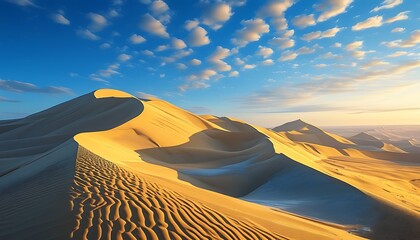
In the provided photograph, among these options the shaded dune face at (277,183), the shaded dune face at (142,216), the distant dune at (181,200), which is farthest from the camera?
the shaded dune face at (277,183)

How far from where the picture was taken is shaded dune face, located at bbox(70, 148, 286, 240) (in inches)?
155

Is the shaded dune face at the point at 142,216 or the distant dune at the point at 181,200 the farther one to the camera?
the distant dune at the point at 181,200

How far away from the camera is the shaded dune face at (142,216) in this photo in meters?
3.93

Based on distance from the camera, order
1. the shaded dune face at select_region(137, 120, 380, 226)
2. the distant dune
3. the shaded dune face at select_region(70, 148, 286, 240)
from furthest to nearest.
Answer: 1. the shaded dune face at select_region(137, 120, 380, 226)
2. the distant dune
3. the shaded dune face at select_region(70, 148, 286, 240)

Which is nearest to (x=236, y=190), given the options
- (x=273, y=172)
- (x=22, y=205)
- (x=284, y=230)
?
(x=273, y=172)

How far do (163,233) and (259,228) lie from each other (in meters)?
2.06

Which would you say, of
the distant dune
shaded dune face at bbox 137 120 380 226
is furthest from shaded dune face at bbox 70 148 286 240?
shaded dune face at bbox 137 120 380 226

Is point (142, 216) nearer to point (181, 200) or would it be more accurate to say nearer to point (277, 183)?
point (181, 200)

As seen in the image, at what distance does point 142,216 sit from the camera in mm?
4465

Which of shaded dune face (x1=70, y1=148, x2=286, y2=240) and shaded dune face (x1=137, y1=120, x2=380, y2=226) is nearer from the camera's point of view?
shaded dune face (x1=70, y1=148, x2=286, y2=240)

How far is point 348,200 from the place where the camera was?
385 inches

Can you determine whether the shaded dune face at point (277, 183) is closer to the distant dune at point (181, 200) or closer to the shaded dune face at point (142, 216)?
the distant dune at point (181, 200)

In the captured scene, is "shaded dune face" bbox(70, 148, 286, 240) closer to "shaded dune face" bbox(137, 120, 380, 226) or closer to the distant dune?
the distant dune

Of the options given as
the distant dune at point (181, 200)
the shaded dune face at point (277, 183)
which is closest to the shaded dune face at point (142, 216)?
the distant dune at point (181, 200)
